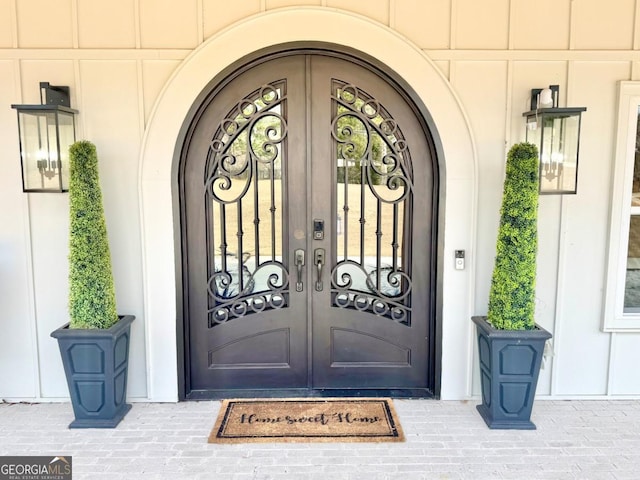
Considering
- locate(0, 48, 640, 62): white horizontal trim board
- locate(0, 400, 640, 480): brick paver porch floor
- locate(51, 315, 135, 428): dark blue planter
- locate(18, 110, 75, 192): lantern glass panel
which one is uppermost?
locate(0, 48, 640, 62): white horizontal trim board

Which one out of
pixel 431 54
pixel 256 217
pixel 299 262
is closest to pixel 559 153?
pixel 431 54

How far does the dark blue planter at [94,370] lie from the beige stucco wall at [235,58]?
0.31 m

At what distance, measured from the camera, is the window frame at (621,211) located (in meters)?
3.03

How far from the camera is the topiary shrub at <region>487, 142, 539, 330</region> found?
2707 millimetres

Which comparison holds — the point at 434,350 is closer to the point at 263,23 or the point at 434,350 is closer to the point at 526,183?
the point at 526,183

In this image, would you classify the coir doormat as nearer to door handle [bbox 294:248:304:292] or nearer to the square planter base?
the square planter base

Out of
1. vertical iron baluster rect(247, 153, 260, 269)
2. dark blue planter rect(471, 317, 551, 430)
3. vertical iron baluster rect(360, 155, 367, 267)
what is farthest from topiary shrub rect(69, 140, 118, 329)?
dark blue planter rect(471, 317, 551, 430)

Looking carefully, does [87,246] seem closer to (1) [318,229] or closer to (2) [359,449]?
(1) [318,229]

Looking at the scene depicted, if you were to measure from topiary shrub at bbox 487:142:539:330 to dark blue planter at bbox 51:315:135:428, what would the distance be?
230 cm

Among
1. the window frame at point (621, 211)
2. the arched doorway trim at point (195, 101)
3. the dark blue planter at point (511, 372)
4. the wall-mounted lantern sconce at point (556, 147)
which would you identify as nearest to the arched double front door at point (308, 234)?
the arched doorway trim at point (195, 101)

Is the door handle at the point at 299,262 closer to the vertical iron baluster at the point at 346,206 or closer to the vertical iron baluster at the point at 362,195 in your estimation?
the vertical iron baluster at the point at 346,206

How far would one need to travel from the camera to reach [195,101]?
3.03m

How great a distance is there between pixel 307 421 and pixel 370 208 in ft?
4.70

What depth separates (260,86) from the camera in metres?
3.10
